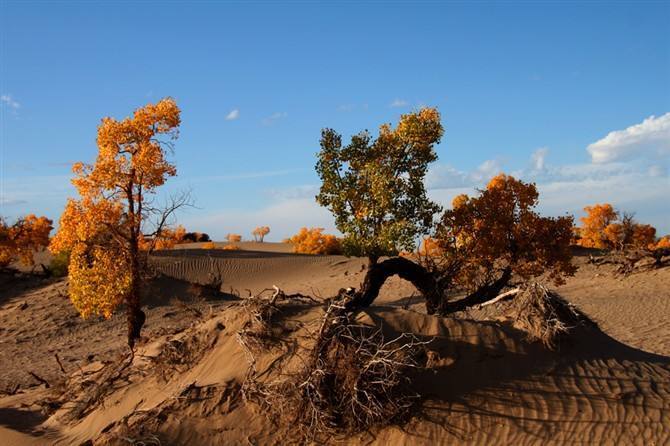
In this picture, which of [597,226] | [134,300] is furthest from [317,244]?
[134,300]

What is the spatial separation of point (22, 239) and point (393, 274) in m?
26.8

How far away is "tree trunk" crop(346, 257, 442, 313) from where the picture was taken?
34.5ft

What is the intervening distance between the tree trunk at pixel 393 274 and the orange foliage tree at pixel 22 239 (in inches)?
940

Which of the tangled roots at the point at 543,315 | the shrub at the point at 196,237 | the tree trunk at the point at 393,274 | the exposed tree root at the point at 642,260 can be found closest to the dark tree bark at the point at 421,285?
the tree trunk at the point at 393,274

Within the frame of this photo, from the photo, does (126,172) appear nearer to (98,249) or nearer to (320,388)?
(98,249)

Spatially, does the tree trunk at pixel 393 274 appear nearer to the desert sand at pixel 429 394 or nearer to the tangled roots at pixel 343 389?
the desert sand at pixel 429 394

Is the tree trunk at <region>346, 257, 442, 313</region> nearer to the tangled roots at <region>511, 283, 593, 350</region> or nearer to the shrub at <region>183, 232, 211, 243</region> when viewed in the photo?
the tangled roots at <region>511, 283, 593, 350</region>

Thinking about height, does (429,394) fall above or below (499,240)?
below

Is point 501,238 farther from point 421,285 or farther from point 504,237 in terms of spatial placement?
point 421,285

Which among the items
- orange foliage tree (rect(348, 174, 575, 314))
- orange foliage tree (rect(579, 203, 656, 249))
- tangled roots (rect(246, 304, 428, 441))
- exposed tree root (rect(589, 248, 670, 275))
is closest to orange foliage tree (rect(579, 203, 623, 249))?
orange foliage tree (rect(579, 203, 656, 249))

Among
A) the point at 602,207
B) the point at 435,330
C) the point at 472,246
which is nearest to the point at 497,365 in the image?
the point at 435,330

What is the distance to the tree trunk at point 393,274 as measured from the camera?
1053 centimetres

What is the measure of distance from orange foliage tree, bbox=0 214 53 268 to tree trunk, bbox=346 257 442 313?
23.9 metres

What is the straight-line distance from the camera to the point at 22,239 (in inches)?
1257
